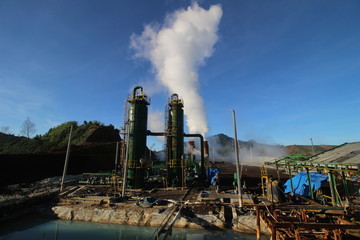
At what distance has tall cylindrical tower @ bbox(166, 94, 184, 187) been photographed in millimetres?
24656

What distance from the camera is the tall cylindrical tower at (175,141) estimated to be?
2466cm

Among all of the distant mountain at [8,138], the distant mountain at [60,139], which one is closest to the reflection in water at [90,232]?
the distant mountain at [60,139]

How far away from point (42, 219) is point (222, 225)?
15.1m

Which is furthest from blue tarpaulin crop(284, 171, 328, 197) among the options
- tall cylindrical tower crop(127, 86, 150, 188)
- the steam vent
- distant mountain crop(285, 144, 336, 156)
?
distant mountain crop(285, 144, 336, 156)

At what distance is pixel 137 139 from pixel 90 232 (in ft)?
39.7

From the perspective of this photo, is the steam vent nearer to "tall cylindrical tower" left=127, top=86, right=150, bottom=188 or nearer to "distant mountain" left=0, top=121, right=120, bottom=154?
"tall cylindrical tower" left=127, top=86, right=150, bottom=188

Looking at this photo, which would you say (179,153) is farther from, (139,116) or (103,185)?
(103,185)

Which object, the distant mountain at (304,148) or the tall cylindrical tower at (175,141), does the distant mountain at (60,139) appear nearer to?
the tall cylindrical tower at (175,141)

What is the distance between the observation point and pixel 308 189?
1684 centimetres

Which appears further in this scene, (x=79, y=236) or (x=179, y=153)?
(x=179, y=153)

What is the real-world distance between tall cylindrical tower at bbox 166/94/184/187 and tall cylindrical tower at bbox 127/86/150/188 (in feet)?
12.1

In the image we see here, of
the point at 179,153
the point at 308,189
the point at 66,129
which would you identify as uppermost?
the point at 66,129

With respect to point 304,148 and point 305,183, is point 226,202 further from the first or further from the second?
point 304,148

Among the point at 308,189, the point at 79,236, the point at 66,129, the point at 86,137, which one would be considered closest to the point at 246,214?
the point at 308,189
